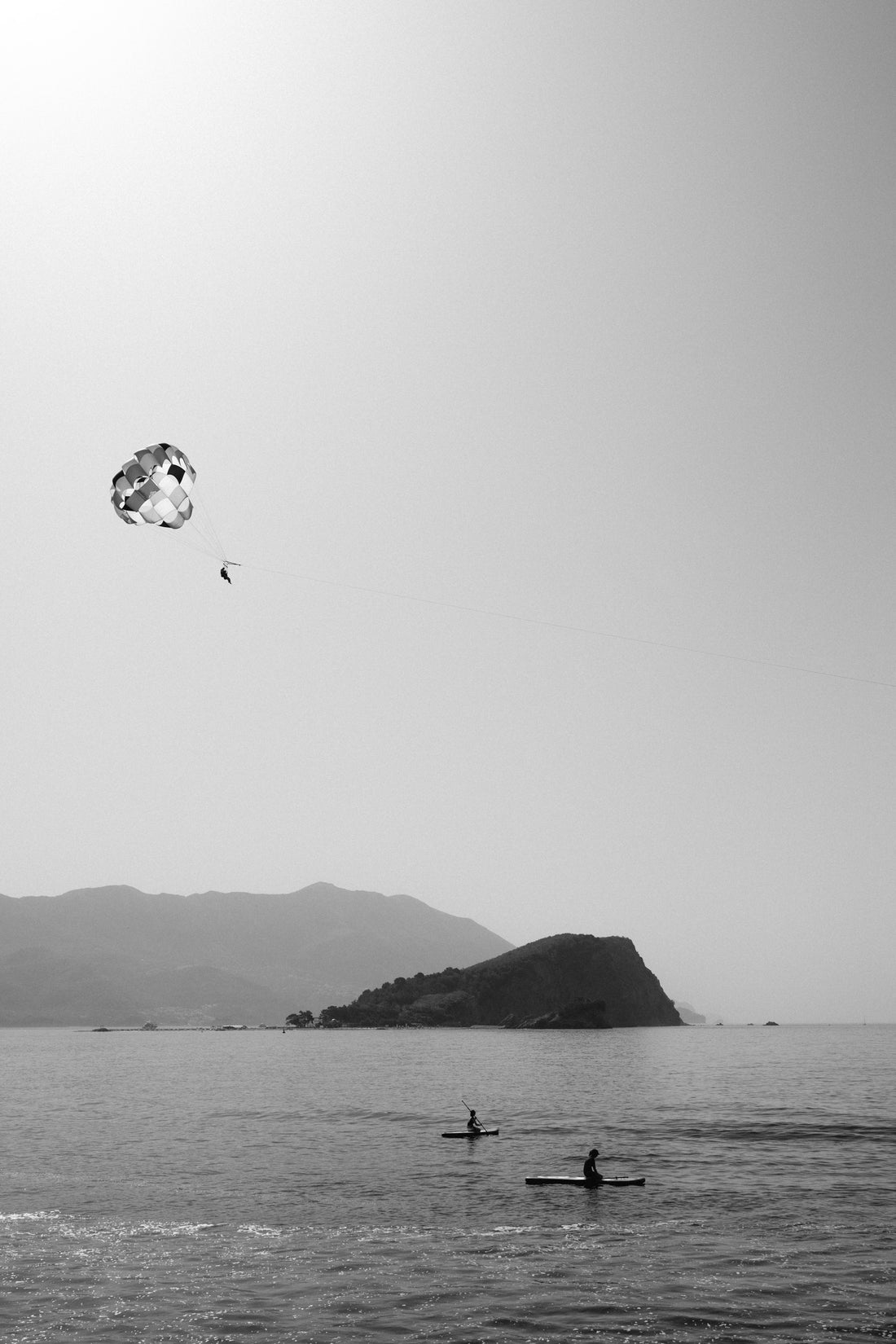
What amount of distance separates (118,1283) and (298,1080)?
234 ft

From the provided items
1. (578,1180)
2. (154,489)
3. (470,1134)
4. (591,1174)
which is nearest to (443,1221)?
(578,1180)

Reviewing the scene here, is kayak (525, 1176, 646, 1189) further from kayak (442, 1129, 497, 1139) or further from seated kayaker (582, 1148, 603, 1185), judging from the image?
kayak (442, 1129, 497, 1139)

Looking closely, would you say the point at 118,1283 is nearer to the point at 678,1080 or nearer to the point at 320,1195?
the point at 320,1195

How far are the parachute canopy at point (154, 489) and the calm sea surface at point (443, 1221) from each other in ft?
83.7

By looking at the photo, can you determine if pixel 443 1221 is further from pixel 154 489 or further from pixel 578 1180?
pixel 154 489

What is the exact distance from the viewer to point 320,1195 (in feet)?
113

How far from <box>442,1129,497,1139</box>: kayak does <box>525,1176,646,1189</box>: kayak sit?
41.7ft

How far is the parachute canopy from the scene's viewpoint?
3747cm

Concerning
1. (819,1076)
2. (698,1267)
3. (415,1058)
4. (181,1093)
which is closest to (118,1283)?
(698,1267)

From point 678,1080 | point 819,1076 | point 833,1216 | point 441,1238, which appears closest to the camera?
point 441,1238

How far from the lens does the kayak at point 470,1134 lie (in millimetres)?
48844

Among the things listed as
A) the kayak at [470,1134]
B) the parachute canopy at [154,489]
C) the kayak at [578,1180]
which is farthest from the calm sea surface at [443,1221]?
the parachute canopy at [154,489]

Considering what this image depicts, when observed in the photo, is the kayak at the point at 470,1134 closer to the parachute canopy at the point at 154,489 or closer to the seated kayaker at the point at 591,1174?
the seated kayaker at the point at 591,1174

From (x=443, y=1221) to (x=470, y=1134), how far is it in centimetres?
1978
